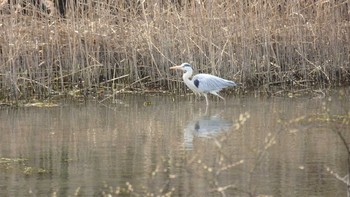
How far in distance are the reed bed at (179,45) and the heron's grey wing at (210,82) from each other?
0.66 m

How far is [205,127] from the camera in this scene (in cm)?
1121

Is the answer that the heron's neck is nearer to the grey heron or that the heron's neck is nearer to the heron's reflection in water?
the grey heron

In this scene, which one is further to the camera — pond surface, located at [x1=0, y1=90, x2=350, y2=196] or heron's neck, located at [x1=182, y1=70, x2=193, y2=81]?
heron's neck, located at [x1=182, y1=70, x2=193, y2=81]

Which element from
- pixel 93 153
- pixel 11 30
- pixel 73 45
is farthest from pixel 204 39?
pixel 93 153

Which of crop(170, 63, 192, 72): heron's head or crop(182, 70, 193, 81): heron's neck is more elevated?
crop(170, 63, 192, 72): heron's head

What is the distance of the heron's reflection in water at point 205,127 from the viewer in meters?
10.4

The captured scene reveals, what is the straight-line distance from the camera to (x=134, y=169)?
27.9 feet

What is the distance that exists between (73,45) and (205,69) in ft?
6.99

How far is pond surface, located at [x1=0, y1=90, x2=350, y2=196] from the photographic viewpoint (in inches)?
297

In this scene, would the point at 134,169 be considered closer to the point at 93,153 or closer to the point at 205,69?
the point at 93,153

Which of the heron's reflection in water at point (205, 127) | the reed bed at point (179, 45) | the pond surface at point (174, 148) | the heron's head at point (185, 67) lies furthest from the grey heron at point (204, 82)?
the heron's reflection in water at point (205, 127)

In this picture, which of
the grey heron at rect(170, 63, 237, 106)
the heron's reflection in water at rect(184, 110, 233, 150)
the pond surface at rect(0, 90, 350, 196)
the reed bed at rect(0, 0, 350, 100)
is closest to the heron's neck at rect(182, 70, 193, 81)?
the grey heron at rect(170, 63, 237, 106)

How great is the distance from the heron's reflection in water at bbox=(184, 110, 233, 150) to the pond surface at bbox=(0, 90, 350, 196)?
0.01 metres

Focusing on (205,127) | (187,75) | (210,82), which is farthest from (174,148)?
(187,75)
